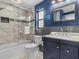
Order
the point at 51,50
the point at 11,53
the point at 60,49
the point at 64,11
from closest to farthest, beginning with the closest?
1. the point at 60,49
2. the point at 51,50
3. the point at 64,11
4. the point at 11,53

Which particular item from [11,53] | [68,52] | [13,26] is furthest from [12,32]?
[68,52]

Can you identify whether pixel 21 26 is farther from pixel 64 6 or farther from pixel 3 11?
pixel 64 6

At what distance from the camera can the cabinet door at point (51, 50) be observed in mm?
2356

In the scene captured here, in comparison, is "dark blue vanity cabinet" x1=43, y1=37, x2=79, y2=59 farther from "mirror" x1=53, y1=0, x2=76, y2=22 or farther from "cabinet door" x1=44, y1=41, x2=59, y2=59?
"mirror" x1=53, y1=0, x2=76, y2=22

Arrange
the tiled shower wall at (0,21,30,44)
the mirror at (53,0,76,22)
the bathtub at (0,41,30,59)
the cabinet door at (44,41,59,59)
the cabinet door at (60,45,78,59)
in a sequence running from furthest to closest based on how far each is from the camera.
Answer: the tiled shower wall at (0,21,30,44) < the bathtub at (0,41,30,59) < the mirror at (53,0,76,22) < the cabinet door at (44,41,59,59) < the cabinet door at (60,45,78,59)

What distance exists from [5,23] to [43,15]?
1809 millimetres

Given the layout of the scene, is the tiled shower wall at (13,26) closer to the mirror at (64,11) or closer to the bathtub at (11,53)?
the bathtub at (11,53)

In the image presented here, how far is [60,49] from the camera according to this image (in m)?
2.22

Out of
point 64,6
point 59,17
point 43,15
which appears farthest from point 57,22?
point 43,15

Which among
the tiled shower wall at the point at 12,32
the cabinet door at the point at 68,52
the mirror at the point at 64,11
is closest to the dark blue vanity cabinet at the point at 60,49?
the cabinet door at the point at 68,52

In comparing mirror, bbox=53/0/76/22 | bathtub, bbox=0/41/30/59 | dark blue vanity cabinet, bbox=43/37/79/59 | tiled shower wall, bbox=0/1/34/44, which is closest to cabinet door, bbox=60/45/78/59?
dark blue vanity cabinet, bbox=43/37/79/59

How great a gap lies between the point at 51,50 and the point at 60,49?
0.39 metres

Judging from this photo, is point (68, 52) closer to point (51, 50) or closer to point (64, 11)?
point (51, 50)

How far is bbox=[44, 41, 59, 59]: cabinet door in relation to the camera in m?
2.36
